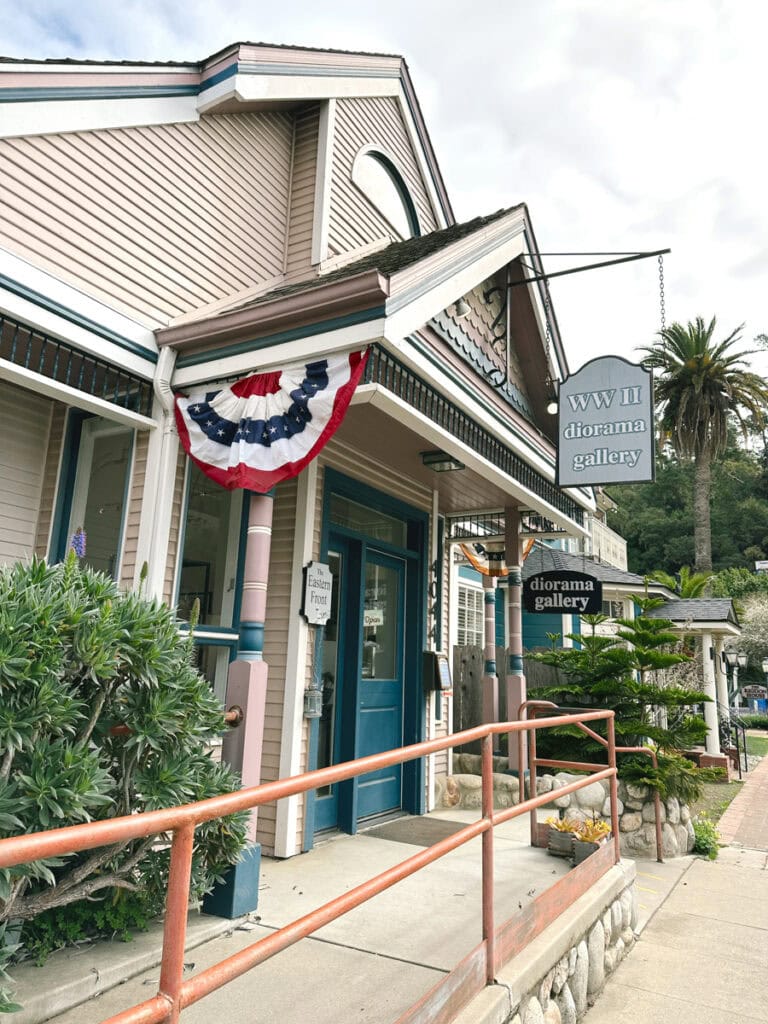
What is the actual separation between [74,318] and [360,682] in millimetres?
3640

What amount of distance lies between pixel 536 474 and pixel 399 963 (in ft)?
15.1

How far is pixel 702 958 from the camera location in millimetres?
4434

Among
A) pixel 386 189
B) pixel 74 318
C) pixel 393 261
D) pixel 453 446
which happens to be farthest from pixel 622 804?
pixel 386 189

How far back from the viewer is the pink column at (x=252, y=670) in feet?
12.2

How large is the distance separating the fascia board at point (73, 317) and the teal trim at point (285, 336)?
0.90 ft

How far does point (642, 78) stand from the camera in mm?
7020

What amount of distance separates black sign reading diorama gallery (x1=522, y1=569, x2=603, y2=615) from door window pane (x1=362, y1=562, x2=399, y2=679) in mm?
2310

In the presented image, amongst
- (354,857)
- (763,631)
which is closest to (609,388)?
(354,857)

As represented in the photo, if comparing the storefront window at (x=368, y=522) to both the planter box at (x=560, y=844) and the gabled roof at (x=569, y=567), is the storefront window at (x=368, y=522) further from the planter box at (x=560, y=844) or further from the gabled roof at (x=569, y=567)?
the gabled roof at (x=569, y=567)

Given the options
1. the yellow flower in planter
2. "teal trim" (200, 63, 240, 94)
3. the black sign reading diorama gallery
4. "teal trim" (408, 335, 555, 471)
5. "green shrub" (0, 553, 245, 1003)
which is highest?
"teal trim" (200, 63, 240, 94)

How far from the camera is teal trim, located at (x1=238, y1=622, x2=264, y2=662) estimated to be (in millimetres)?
3883

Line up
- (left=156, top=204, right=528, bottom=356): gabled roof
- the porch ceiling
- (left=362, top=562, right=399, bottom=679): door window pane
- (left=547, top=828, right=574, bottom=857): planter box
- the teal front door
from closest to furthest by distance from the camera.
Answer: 1. (left=156, top=204, right=528, bottom=356): gabled roof
2. (left=547, top=828, right=574, bottom=857): planter box
3. the porch ceiling
4. the teal front door
5. (left=362, top=562, right=399, bottom=679): door window pane

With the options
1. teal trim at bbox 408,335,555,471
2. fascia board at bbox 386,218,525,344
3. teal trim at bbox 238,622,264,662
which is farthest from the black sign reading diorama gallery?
teal trim at bbox 238,622,264,662

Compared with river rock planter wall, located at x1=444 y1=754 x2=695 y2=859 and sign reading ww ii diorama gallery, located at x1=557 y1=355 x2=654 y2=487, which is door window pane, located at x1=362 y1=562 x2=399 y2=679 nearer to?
river rock planter wall, located at x1=444 y1=754 x2=695 y2=859
